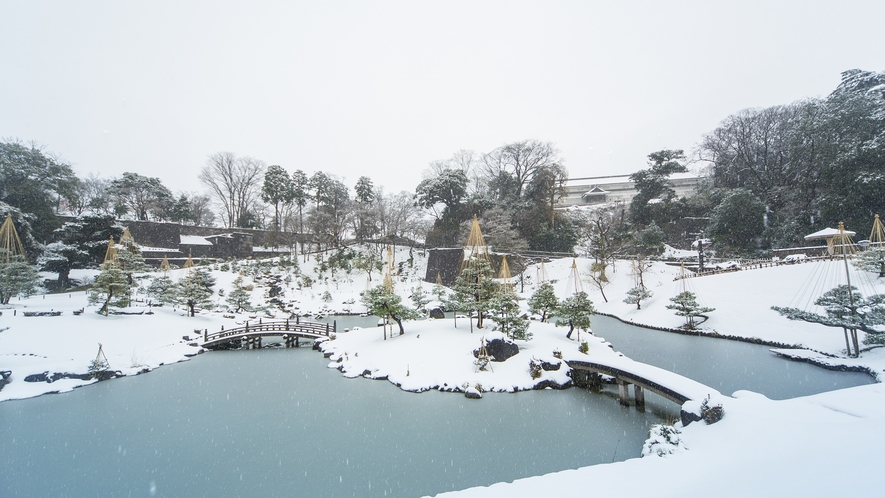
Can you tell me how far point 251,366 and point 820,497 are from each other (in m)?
14.1

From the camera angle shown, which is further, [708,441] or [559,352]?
[559,352]

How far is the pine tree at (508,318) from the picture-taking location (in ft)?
38.3

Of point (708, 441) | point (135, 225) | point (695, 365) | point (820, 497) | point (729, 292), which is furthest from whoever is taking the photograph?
point (135, 225)

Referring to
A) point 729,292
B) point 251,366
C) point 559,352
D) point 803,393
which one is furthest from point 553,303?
point 251,366

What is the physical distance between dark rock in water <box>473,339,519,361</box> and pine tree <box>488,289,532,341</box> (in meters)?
0.84

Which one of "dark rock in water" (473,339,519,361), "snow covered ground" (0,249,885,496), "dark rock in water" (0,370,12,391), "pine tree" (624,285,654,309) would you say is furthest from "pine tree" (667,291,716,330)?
"dark rock in water" (0,370,12,391)

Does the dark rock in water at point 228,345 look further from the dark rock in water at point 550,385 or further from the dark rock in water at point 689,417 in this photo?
the dark rock in water at point 689,417

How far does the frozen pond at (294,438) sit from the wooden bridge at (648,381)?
1.83ft

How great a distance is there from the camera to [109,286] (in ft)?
46.8

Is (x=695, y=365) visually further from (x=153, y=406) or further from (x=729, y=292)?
(x=153, y=406)

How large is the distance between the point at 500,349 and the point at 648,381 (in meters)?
4.04

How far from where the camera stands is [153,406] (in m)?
9.16

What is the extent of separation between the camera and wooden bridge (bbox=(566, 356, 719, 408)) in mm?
7129

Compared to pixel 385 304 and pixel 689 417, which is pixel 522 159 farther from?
pixel 689 417
